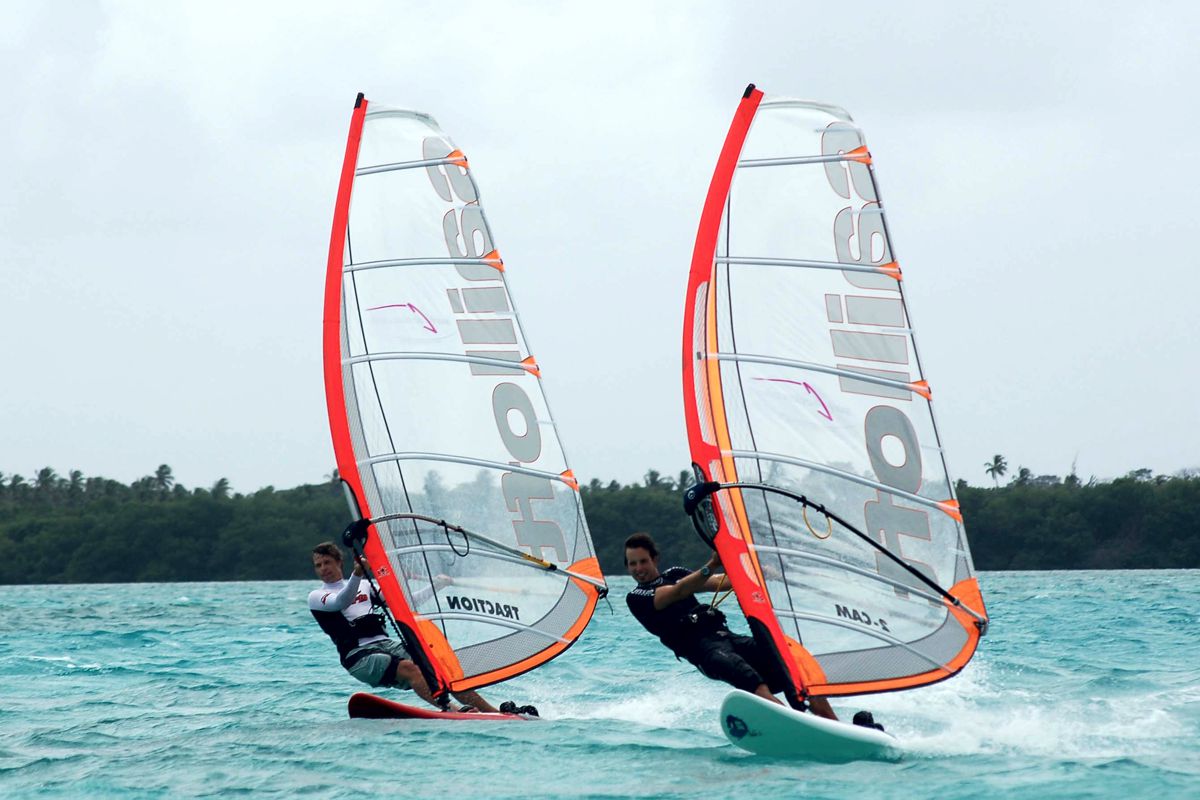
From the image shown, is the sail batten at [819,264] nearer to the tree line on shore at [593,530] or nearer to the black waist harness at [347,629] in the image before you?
the black waist harness at [347,629]

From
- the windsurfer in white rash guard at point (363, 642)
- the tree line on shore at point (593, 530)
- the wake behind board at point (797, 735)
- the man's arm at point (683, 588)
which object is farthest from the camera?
the tree line on shore at point (593, 530)

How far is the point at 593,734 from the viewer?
8.49 m

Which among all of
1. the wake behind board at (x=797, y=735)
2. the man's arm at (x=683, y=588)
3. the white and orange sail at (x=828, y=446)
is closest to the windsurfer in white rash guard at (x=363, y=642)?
the man's arm at (x=683, y=588)

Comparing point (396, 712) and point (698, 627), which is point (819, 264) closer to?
point (698, 627)

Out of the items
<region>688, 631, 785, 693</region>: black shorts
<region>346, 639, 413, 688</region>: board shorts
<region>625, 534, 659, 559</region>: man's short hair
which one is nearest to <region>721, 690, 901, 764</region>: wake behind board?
<region>688, 631, 785, 693</region>: black shorts

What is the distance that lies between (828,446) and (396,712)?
9.88 ft

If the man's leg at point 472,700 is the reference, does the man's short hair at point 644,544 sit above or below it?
above

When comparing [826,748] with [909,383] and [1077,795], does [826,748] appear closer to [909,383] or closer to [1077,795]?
[1077,795]

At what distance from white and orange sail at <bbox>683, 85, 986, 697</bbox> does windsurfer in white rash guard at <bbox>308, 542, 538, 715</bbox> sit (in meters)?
2.15

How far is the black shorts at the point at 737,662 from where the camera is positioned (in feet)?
25.0

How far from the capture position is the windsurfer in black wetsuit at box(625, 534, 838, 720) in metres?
7.63

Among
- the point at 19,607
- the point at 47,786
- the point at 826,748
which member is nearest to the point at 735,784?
the point at 826,748

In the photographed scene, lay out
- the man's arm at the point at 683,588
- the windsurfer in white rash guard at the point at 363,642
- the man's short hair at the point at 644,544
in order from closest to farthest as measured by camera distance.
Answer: the man's arm at the point at 683,588 → the man's short hair at the point at 644,544 → the windsurfer in white rash guard at the point at 363,642

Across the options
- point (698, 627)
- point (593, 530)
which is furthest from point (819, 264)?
point (593, 530)
